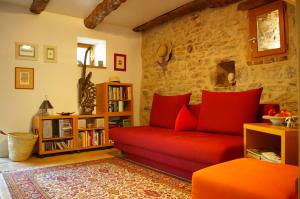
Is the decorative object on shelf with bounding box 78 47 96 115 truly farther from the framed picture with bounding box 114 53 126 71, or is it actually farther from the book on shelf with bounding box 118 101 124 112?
the framed picture with bounding box 114 53 126 71

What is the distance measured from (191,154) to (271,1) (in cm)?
212

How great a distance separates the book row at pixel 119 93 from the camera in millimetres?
4391

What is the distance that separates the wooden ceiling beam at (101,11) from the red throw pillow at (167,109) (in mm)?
1611

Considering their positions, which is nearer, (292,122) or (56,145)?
(292,122)

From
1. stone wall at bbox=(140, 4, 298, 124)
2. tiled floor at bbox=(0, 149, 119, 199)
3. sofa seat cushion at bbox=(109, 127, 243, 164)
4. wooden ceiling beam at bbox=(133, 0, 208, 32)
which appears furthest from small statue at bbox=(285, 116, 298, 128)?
tiled floor at bbox=(0, 149, 119, 199)

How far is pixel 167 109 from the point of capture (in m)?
3.77

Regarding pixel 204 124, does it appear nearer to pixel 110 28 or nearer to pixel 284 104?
pixel 284 104

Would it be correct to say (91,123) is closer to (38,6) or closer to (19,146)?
(19,146)

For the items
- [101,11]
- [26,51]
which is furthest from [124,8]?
[26,51]

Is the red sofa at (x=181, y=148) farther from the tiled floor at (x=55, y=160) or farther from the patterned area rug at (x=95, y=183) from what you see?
the tiled floor at (x=55, y=160)

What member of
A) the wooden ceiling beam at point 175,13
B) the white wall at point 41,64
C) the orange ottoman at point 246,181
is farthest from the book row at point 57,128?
the orange ottoman at point 246,181

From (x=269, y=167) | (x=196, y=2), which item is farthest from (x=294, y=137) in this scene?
(x=196, y=2)

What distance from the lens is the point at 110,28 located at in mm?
4828

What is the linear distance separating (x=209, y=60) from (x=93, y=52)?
7.98 feet
